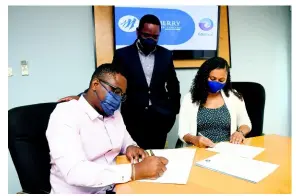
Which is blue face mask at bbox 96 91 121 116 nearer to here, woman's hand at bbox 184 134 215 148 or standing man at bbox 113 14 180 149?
woman's hand at bbox 184 134 215 148

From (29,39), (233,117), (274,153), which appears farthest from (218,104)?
(29,39)

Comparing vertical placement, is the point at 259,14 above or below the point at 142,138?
above

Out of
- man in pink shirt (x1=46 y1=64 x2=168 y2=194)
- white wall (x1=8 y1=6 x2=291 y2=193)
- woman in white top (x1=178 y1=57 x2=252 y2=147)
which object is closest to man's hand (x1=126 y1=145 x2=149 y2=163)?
man in pink shirt (x1=46 y1=64 x2=168 y2=194)

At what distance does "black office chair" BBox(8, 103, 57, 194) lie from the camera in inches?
44.7

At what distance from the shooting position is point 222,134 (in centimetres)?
192

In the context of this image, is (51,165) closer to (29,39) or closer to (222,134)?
(222,134)

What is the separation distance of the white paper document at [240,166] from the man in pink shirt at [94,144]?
228 mm

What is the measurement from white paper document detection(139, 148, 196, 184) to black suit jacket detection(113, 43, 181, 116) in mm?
724

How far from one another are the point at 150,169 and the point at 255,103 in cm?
139

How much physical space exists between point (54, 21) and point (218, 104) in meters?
1.64

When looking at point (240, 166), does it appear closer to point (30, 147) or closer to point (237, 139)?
point (237, 139)

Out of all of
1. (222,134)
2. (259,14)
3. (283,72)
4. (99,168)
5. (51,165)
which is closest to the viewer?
(99,168)

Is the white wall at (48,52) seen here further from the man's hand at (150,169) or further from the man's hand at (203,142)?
the man's hand at (150,169)

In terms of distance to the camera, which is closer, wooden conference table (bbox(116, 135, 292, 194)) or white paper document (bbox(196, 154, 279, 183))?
wooden conference table (bbox(116, 135, 292, 194))
